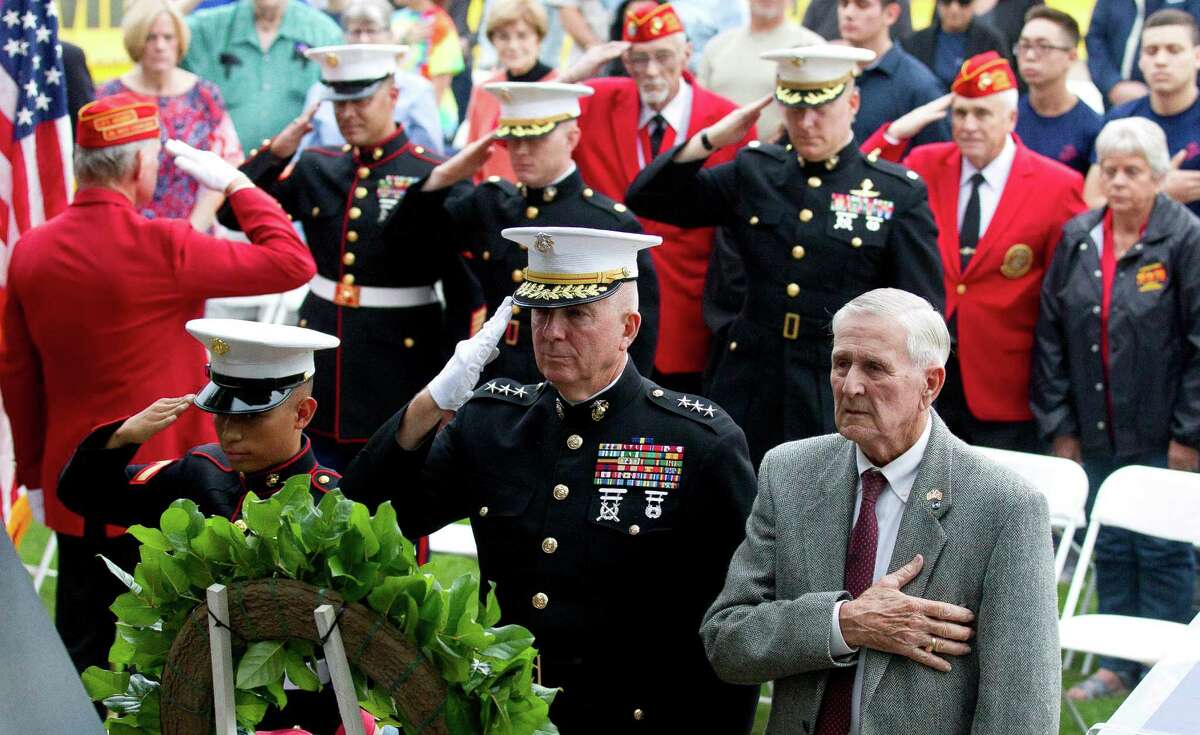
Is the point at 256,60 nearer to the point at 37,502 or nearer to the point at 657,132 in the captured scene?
the point at 657,132

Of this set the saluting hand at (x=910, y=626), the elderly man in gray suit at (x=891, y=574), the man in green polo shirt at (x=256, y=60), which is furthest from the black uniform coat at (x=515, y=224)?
the man in green polo shirt at (x=256, y=60)

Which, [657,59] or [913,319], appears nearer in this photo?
[913,319]

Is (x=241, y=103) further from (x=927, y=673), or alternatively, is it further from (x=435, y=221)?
(x=927, y=673)

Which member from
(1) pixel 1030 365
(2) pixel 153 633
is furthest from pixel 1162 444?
(2) pixel 153 633

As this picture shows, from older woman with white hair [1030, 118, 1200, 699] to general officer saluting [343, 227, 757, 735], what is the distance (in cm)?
308

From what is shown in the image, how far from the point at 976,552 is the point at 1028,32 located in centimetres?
499

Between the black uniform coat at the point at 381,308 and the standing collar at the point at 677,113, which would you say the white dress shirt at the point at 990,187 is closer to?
the standing collar at the point at 677,113

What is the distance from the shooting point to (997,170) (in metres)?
7.34

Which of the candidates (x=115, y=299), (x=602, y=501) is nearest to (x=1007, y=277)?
(x=602, y=501)

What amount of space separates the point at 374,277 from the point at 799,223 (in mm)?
1789

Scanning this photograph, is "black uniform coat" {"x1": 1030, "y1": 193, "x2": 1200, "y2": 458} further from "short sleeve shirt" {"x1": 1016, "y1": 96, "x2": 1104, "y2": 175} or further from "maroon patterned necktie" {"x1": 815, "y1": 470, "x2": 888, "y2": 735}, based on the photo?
"maroon patterned necktie" {"x1": 815, "y1": 470, "x2": 888, "y2": 735}

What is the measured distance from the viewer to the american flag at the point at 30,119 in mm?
6816

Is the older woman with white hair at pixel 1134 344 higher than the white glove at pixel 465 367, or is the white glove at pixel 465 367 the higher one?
the white glove at pixel 465 367

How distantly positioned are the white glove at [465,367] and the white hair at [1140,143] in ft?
11.9
